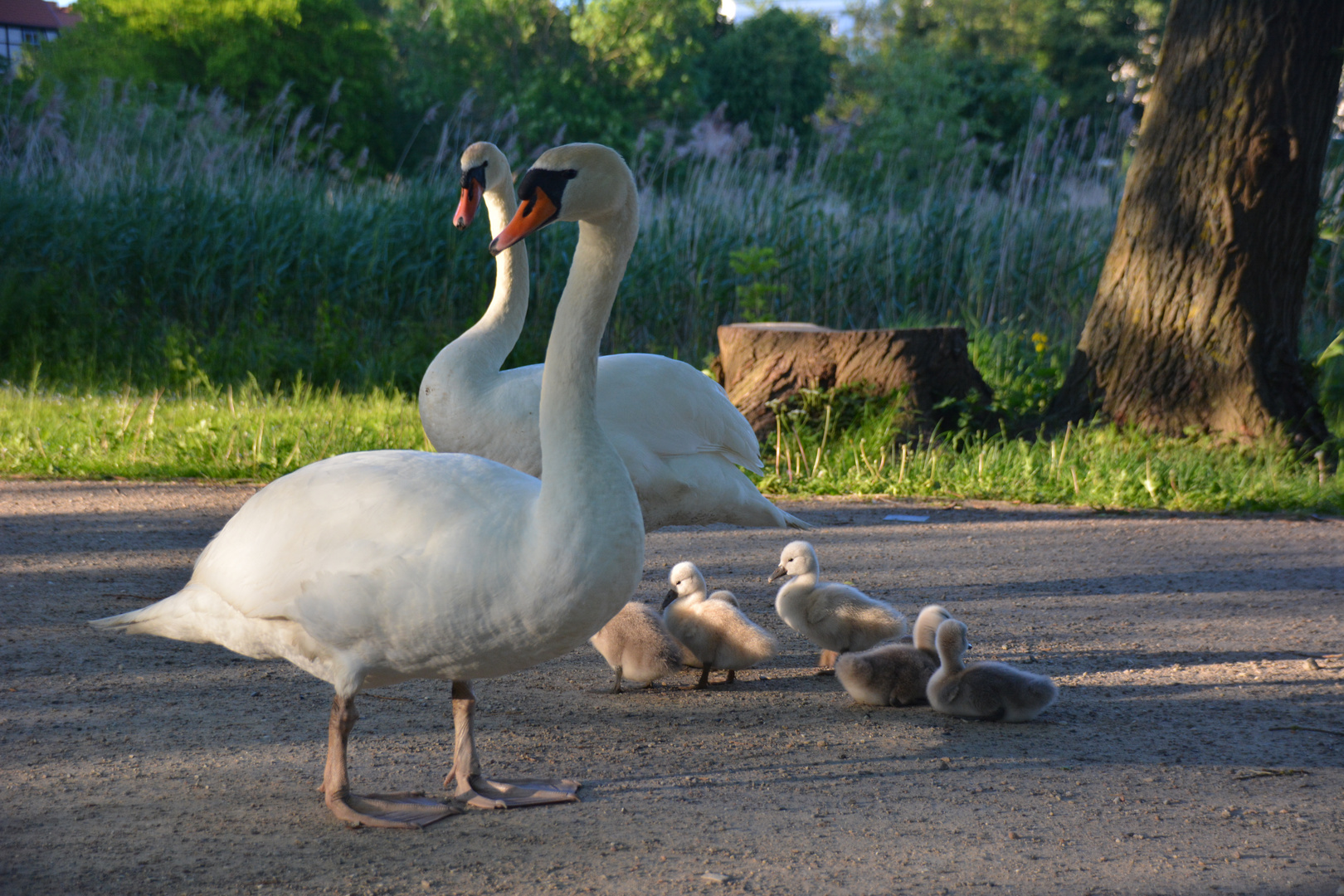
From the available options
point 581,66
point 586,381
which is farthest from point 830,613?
point 581,66

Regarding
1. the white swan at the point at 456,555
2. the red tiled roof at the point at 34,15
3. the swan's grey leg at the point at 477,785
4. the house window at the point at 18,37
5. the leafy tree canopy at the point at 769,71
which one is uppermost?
the leafy tree canopy at the point at 769,71

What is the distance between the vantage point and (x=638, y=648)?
3758mm

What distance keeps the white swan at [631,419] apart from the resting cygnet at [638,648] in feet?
2.26

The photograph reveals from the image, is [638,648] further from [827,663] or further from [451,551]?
[451,551]

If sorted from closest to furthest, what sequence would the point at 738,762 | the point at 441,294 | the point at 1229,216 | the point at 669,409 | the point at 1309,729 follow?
the point at 738,762
the point at 1309,729
the point at 669,409
the point at 1229,216
the point at 441,294

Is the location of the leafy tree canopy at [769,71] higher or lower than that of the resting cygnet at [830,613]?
higher

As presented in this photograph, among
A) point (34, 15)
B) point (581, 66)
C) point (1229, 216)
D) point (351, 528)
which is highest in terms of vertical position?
point (581, 66)

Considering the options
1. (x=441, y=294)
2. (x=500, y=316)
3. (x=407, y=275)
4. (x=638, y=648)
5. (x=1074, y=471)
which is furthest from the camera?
(x=407, y=275)

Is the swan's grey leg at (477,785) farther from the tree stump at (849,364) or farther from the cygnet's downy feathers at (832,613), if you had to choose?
the tree stump at (849,364)

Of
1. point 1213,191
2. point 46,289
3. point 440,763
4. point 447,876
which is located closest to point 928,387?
point 1213,191

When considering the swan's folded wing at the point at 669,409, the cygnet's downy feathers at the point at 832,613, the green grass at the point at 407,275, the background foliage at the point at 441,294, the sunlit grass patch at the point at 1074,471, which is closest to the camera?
the cygnet's downy feathers at the point at 832,613

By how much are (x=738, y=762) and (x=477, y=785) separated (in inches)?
29.5

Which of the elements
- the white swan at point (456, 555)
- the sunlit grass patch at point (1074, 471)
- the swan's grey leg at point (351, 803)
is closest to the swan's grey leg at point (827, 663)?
the white swan at point (456, 555)

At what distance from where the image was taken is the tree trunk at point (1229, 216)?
288 inches
